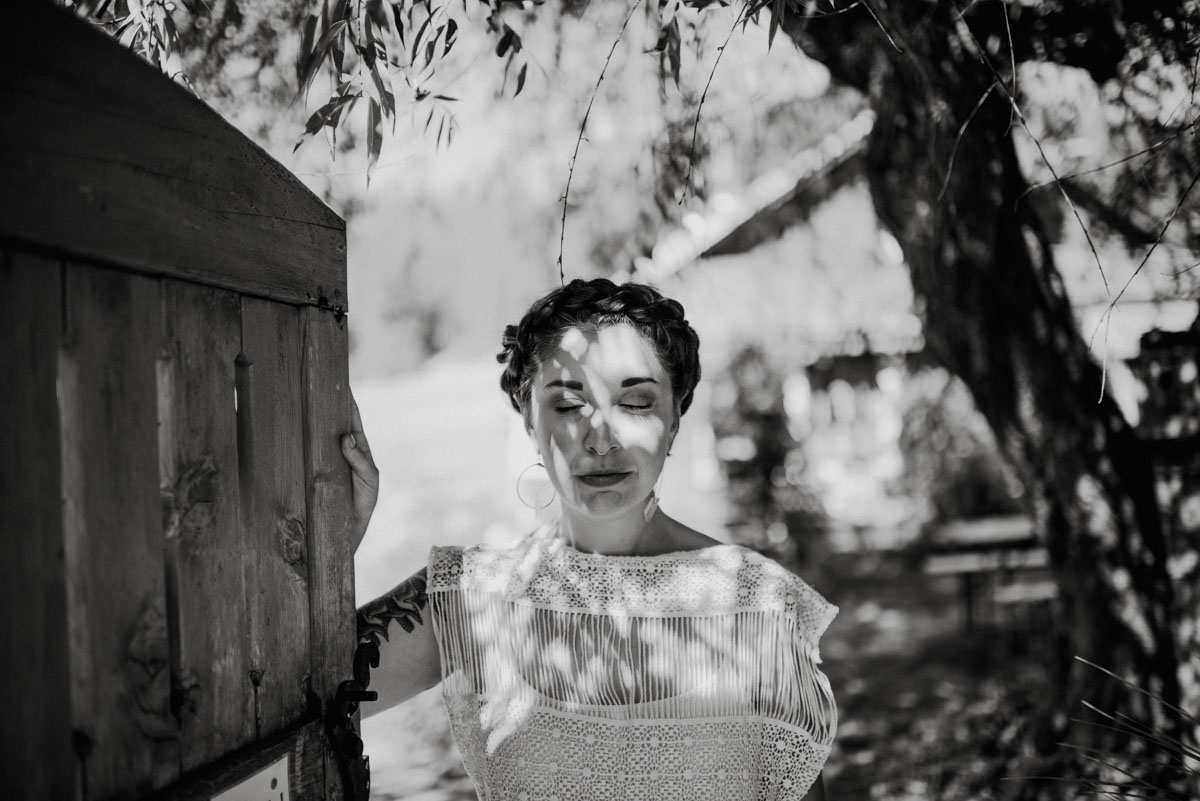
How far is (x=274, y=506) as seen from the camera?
159 centimetres

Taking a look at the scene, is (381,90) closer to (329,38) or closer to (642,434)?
(329,38)

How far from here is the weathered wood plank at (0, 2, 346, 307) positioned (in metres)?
1.10

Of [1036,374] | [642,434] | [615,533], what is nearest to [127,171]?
[642,434]

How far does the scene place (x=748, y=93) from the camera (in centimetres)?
414

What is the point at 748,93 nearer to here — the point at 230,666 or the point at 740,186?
the point at 230,666

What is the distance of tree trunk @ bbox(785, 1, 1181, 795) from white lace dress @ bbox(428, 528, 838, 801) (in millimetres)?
2045

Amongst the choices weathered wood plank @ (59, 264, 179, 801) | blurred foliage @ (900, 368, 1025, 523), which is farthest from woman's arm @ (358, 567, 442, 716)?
blurred foliage @ (900, 368, 1025, 523)

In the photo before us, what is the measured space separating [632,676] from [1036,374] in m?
2.46

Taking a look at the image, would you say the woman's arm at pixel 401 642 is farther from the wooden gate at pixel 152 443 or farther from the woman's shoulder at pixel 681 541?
the woman's shoulder at pixel 681 541

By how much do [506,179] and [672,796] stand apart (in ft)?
12.0

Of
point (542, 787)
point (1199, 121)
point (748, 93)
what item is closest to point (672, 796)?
point (542, 787)

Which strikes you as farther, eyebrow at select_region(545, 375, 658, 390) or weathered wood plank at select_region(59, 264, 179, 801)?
eyebrow at select_region(545, 375, 658, 390)

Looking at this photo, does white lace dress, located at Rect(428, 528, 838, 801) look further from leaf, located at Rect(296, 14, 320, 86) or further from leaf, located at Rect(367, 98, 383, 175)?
leaf, located at Rect(296, 14, 320, 86)

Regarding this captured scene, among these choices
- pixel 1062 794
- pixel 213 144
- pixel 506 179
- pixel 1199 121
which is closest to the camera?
pixel 213 144
